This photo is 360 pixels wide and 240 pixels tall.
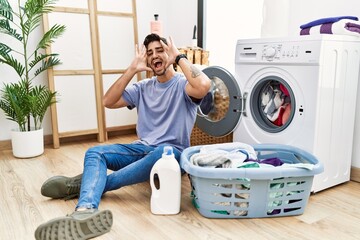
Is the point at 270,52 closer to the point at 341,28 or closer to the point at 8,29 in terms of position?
the point at 341,28

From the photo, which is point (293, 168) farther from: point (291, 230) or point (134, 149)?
point (134, 149)

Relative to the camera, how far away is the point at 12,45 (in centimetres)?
279

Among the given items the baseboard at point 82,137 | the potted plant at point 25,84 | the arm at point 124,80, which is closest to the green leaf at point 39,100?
the potted plant at point 25,84

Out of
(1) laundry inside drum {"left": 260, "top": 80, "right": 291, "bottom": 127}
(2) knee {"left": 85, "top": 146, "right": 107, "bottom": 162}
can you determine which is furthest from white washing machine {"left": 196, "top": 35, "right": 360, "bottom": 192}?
(2) knee {"left": 85, "top": 146, "right": 107, "bottom": 162}

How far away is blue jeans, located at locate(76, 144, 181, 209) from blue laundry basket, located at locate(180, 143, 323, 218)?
8.6 inches

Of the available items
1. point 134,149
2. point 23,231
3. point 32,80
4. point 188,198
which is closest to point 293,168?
point 188,198

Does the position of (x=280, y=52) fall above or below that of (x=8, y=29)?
below

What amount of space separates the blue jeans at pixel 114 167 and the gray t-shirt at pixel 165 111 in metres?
0.08

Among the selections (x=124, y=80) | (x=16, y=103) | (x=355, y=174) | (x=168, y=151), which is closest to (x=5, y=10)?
(x=16, y=103)

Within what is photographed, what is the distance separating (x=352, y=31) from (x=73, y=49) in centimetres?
221

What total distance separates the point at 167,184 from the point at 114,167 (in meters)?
0.40

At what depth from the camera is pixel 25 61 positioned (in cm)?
261

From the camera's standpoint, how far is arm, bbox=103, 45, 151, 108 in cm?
179

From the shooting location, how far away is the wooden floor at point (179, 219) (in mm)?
1393
